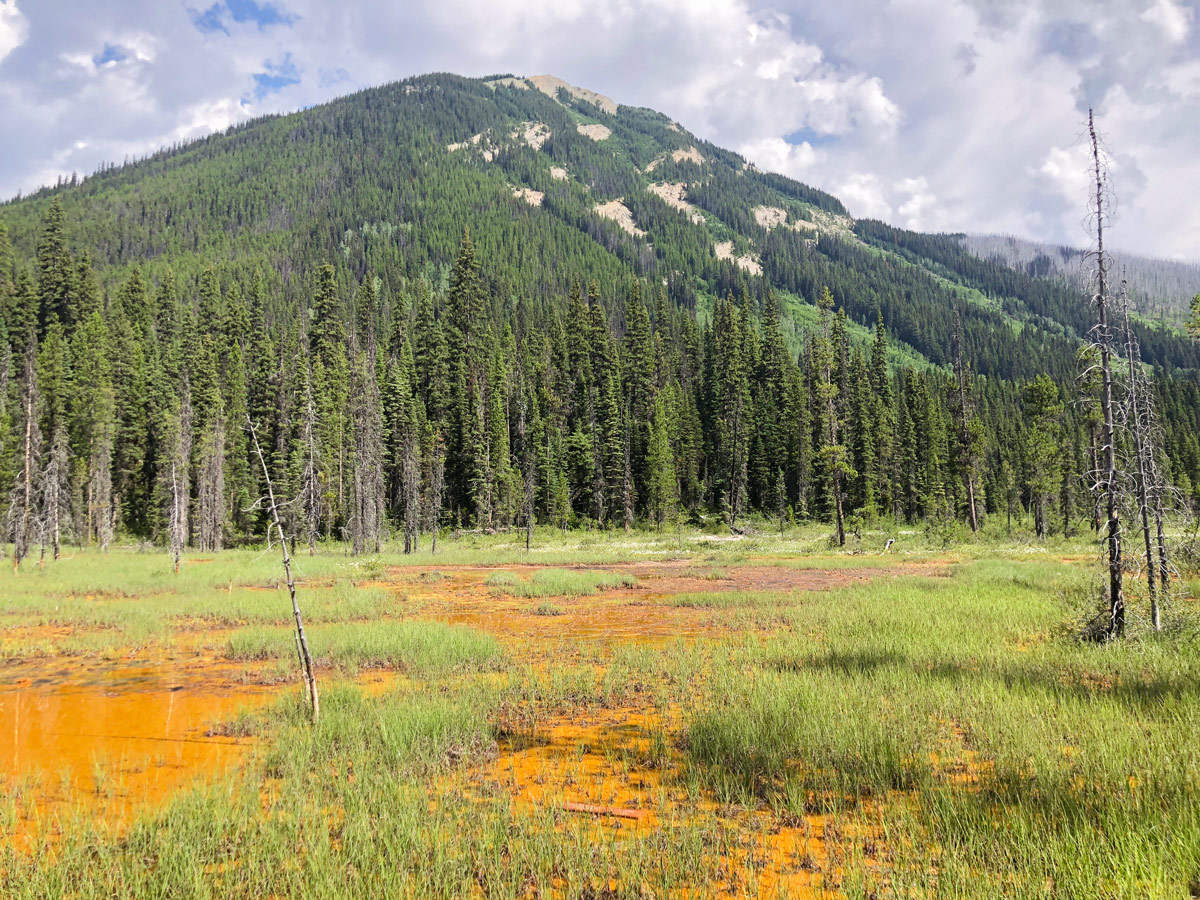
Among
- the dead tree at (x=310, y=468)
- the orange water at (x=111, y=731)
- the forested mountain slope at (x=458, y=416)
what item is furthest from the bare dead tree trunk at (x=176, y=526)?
the orange water at (x=111, y=731)

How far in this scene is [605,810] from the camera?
20.0ft

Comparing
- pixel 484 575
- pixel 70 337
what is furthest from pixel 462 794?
pixel 70 337

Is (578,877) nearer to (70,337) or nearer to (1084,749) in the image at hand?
(1084,749)

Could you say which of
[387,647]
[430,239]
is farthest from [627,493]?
[430,239]

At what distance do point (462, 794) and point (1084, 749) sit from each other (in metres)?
6.93

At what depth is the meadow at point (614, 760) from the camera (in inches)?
190

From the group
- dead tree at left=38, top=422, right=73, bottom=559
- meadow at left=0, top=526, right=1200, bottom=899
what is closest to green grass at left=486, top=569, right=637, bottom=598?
meadow at left=0, top=526, right=1200, bottom=899

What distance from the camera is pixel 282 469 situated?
59125mm

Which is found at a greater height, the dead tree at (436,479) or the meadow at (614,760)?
the dead tree at (436,479)

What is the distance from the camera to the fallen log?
19.7 feet

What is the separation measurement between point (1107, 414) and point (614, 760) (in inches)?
419

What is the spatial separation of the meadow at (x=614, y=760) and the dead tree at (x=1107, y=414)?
94 centimetres

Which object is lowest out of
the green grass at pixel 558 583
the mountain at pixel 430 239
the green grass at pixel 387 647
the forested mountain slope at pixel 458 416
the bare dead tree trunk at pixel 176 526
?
the green grass at pixel 558 583

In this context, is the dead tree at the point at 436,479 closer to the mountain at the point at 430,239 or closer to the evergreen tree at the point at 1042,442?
the evergreen tree at the point at 1042,442
